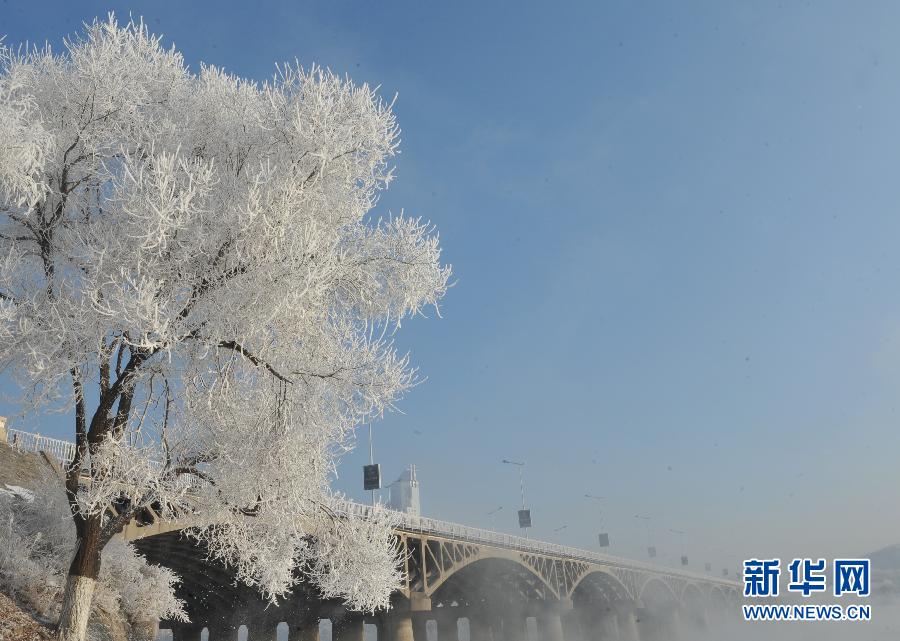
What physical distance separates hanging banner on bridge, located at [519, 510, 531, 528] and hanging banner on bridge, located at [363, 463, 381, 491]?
1403 inches

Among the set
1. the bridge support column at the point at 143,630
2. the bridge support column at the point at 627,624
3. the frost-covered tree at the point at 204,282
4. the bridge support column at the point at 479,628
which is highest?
the frost-covered tree at the point at 204,282

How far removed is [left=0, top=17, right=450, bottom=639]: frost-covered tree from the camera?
34.4 ft

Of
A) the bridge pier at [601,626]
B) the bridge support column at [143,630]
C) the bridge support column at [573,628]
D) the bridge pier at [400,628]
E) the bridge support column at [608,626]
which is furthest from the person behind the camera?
the bridge support column at [608,626]

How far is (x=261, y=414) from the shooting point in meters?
11.9

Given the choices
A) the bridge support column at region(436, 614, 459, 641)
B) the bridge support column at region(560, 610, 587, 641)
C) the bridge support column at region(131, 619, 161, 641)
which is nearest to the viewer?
the bridge support column at region(131, 619, 161, 641)

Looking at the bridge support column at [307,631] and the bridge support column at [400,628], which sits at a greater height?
the bridge support column at [400,628]

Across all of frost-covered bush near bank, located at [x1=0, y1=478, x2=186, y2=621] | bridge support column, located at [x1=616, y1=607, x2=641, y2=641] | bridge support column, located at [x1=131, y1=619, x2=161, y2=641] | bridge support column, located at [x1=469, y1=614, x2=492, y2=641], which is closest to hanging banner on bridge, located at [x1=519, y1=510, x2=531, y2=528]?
bridge support column, located at [x1=469, y1=614, x2=492, y2=641]

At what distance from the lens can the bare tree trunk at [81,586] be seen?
11.5 meters

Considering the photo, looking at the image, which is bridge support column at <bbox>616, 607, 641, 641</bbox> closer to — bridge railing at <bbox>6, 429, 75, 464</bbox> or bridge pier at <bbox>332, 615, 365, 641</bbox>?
bridge pier at <bbox>332, 615, 365, 641</bbox>

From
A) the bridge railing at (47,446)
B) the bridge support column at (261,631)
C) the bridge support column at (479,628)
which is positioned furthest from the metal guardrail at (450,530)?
the bridge support column at (261,631)

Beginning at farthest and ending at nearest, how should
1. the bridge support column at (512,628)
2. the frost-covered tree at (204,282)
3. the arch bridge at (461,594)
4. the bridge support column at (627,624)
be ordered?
the bridge support column at (627,624), the bridge support column at (512,628), the arch bridge at (461,594), the frost-covered tree at (204,282)

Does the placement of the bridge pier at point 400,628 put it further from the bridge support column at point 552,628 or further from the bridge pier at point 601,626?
the bridge pier at point 601,626

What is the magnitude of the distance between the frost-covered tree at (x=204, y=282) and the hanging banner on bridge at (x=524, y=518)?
74.8 m

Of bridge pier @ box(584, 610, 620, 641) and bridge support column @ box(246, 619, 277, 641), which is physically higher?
bridge support column @ box(246, 619, 277, 641)
